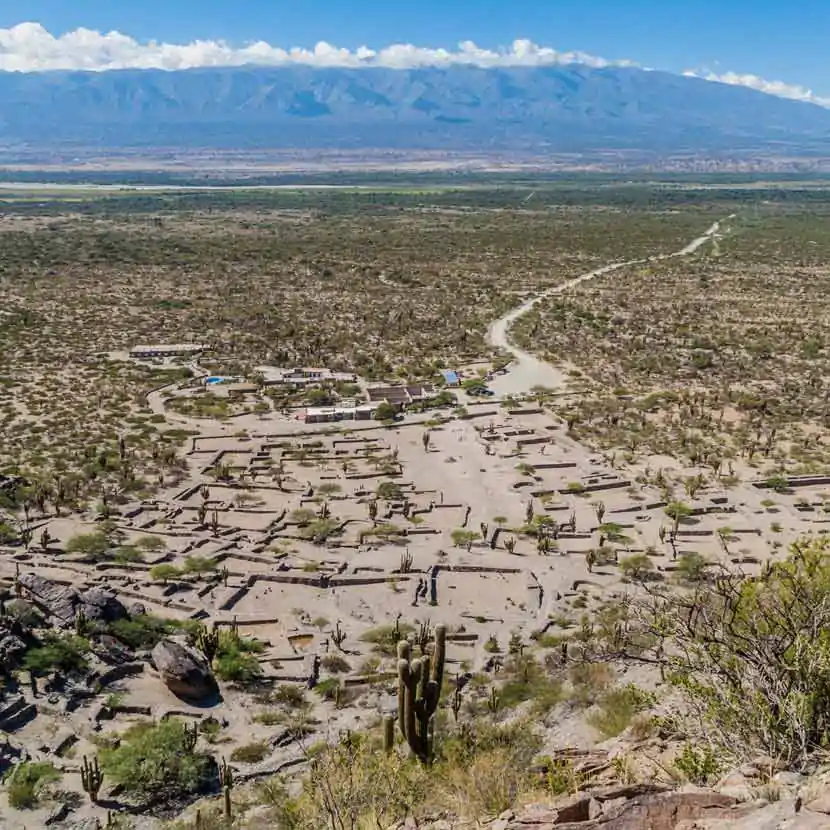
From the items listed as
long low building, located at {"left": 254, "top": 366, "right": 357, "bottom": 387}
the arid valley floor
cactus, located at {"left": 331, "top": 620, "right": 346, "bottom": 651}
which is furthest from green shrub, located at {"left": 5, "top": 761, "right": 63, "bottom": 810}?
long low building, located at {"left": 254, "top": 366, "right": 357, "bottom": 387}

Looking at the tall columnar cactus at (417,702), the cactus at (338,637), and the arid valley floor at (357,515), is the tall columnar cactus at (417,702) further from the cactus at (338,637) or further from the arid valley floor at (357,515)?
the cactus at (338,637)

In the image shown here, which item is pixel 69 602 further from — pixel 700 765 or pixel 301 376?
pixel 301 376

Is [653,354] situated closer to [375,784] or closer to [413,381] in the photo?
[413,381]

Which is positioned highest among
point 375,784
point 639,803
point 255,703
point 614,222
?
point 614,222

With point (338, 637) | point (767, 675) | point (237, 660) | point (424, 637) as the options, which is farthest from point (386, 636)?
point (767, 675)

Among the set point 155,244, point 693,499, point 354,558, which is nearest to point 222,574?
point 354,558

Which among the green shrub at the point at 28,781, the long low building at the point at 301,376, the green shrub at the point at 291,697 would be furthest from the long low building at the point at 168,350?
the green shrub at the point at 28,781

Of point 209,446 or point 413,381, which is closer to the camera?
point 209,446

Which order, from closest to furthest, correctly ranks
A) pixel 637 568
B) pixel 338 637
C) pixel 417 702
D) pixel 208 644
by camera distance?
1. pixel 417 702
2. pixel 208 644
3. pixel 338 637
4. pixel 637 568
